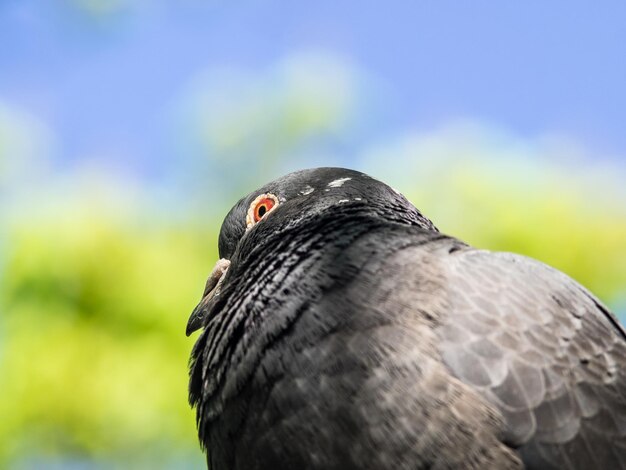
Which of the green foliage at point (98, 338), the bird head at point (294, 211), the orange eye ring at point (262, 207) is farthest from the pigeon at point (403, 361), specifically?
the green foliage at point (98, 338)

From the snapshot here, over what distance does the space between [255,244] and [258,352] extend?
1000 mm

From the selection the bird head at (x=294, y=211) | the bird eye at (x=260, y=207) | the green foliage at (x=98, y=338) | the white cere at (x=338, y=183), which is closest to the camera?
the bird head at (x=294, y=211)

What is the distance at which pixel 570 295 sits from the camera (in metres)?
4.05

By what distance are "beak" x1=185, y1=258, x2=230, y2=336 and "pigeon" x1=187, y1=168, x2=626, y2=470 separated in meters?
A: 0.55

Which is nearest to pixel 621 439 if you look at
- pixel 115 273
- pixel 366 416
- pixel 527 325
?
pixel 527 325

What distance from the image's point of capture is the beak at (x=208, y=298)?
4.92 metres

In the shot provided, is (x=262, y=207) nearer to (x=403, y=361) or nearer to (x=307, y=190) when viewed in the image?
(x=307, y=190)

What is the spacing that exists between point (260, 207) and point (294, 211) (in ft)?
1.50

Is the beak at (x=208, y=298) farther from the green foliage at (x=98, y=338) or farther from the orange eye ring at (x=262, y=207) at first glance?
the green foliage at (x=98, y=338)

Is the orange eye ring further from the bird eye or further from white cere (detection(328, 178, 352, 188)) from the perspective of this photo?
white cere (detection(328, 178, 352, 188))

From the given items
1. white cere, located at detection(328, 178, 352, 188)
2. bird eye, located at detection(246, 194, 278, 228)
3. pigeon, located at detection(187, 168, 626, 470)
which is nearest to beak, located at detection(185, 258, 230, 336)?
bird eye, located at detection(246, 194, 278, 228)

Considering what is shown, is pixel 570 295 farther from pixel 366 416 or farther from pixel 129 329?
pixel 129 329

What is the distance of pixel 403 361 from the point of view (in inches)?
138

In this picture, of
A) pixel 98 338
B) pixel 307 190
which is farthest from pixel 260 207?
pixel 98 338
